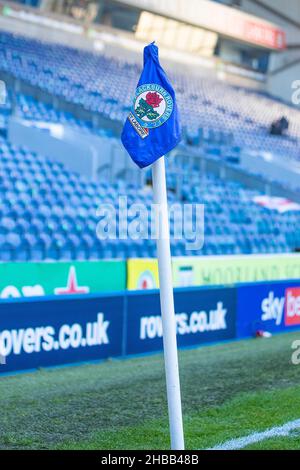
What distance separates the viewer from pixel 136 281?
460 inches

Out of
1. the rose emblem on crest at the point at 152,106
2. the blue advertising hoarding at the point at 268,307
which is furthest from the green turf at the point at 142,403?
the blue advertising hoarding at the point at 268,307

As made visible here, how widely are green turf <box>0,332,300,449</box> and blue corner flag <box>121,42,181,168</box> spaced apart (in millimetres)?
1947

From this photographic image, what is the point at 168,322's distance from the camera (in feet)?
14.8

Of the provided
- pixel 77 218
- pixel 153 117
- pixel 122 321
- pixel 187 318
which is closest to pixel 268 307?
pixel 187 318

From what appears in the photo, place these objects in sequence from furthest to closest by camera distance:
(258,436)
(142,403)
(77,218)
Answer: (77,218), (142,403), (258,436)

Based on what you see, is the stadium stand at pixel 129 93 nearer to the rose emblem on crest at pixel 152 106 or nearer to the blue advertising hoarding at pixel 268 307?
the blue advertising hoarding at pixel 268 307

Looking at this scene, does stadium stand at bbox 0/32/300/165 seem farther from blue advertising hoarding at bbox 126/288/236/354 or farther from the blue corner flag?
the blue corner flag

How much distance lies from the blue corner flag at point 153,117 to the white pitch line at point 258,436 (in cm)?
195

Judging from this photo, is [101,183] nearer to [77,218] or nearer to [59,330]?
[77,218]

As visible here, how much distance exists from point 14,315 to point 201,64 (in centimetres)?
2532

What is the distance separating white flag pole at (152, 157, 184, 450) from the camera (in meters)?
4.48

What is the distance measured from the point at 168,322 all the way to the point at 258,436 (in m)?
1.45
